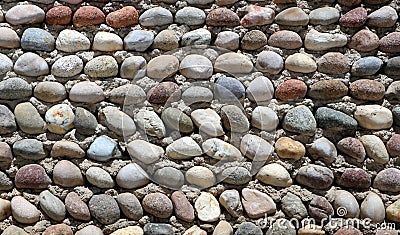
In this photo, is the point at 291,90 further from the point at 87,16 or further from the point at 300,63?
the point at 87,16

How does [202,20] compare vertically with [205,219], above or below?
above

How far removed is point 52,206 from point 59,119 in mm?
180

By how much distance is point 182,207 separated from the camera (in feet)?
3.38

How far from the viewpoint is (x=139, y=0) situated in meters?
1.10

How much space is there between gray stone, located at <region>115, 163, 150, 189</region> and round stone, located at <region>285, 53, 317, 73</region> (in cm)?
39

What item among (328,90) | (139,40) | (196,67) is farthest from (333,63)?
(139,40)

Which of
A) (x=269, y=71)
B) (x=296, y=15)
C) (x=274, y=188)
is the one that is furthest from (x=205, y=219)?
(x=296, y=15)

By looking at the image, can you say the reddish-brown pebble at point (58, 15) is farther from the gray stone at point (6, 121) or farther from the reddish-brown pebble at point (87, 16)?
the gray stone at point (6, 121)

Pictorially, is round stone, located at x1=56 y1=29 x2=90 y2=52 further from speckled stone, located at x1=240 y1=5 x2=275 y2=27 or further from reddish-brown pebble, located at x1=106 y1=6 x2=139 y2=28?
speckled stone, located at x1=240 y1=5 x2=275 y2=27

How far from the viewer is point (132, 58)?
1.07 m

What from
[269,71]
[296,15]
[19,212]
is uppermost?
[296,15]

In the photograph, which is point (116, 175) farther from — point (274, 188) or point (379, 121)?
point (379, 121)

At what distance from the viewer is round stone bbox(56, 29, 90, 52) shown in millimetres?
1075

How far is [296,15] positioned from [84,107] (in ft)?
1.64
